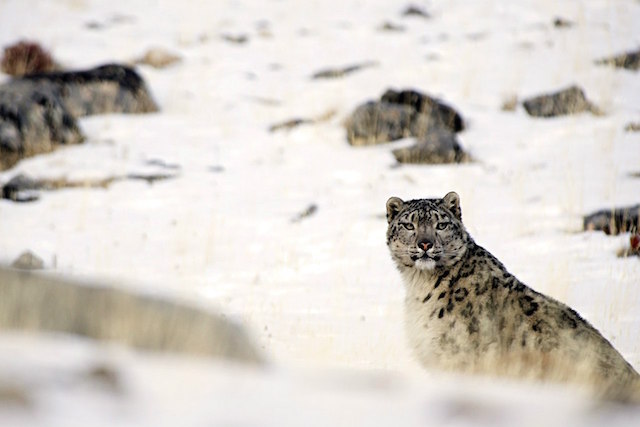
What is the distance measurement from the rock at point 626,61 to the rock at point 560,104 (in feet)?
7.43

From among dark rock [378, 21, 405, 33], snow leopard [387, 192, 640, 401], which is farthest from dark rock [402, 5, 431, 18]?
snow leopard [387, 192, 640, 401]

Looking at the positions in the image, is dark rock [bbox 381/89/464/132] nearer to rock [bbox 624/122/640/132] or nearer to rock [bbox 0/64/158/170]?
rock [bbox 624/122/640/132]

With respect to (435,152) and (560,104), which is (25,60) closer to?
(435,152)

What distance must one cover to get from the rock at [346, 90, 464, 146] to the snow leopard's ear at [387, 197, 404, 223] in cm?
914

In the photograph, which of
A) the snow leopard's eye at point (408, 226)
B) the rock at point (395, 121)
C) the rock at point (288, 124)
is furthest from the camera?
the rock at point (288, 124)

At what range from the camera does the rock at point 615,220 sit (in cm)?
1223

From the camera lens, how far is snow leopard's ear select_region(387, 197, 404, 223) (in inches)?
324

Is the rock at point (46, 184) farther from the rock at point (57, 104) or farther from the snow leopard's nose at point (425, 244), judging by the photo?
the snow leopard's nose at point (425, 244)

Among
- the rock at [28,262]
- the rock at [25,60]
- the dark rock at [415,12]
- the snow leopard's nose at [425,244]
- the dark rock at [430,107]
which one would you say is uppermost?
the dark rock at [415,12]

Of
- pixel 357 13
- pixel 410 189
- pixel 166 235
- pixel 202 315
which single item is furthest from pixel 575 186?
pixel 357 13

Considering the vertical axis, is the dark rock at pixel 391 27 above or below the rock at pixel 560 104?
above

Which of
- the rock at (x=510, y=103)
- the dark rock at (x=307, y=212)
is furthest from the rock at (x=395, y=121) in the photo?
the dark rock at (x=307, y=212)

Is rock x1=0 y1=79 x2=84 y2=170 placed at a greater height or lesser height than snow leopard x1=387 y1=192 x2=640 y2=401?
greater

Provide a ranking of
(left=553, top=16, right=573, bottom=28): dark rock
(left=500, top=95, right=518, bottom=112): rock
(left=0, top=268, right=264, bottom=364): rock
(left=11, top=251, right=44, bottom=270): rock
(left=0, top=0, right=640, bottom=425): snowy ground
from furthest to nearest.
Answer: (left=553, top=16, right=573, bottom=28): dark rock → (left=500, top=95, right=518, bottom=112): rock → (left=11, top=251, right=44, bottom=270): rock → (left=0, top=0, right=640, bottom=425): snowy ground → (left=0, top=268, right=264, bottom=364): rock
